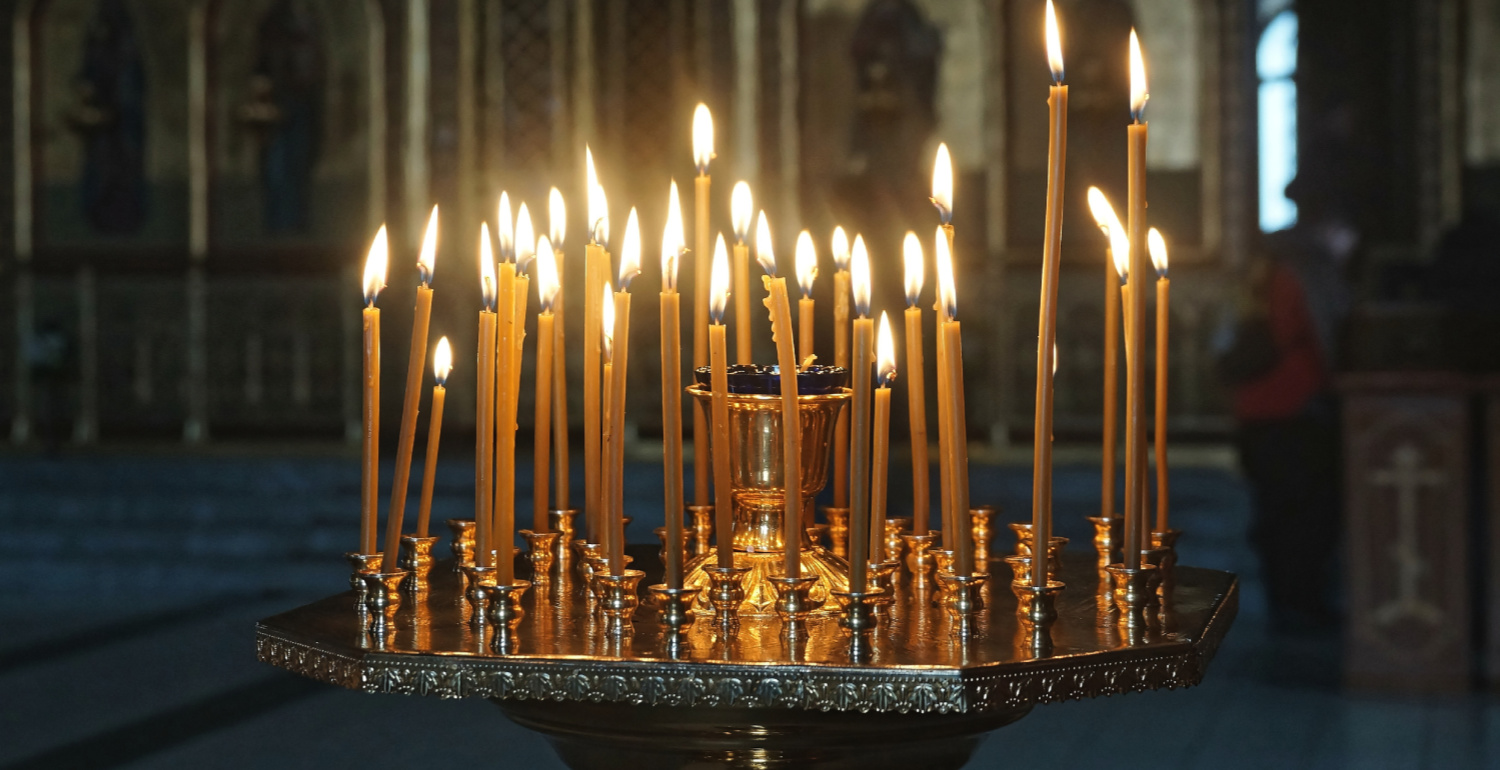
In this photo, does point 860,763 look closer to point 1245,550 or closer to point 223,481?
point 1245,550

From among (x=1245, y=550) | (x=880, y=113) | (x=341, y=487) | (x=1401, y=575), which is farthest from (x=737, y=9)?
(x=1401, y=575)

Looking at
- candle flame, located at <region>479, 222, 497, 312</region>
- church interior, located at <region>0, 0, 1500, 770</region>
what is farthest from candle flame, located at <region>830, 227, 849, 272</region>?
church interior, located at <region>0, 0, 1500, 770</region>

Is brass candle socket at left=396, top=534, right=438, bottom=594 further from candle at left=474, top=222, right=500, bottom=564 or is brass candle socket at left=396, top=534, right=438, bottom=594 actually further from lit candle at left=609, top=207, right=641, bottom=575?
lit candle at left=609, top=207, right=641, bottom=575

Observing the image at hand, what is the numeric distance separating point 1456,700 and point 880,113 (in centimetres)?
478

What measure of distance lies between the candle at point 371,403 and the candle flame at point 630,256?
0.83ft

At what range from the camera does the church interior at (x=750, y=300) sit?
14.7ft

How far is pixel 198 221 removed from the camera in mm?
8961

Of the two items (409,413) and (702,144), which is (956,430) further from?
(409,413)

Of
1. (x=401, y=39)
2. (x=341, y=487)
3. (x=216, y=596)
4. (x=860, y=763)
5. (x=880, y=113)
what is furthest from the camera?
→ (x=401, y=39)

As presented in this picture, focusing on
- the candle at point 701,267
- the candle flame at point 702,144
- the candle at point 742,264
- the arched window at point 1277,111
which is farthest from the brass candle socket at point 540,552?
the arched window at point 1277,111

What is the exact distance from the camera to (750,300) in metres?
4.60

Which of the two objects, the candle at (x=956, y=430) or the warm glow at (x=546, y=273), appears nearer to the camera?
the candle at (x=956, y=430)

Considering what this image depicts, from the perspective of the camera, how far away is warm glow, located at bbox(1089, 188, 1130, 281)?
1.52 m

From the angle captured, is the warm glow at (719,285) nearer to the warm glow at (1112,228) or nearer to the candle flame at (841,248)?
the candle flame at (841,248)
